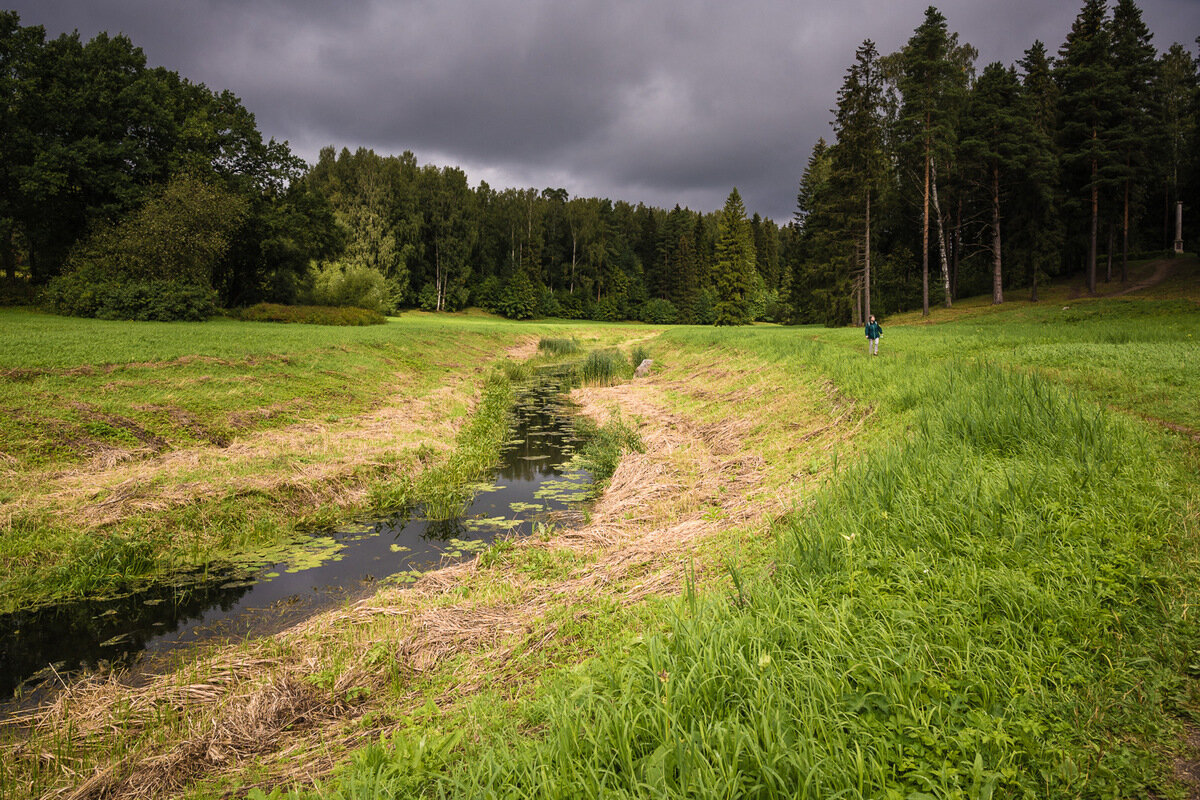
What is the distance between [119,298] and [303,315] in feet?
31.5

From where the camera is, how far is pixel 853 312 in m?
42.0

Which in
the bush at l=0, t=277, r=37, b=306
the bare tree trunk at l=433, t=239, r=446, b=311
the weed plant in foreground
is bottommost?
the weed plant in foreground

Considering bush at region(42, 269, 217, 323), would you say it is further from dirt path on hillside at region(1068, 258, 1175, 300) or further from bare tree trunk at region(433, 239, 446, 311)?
dirt path on hillside at region(1068, 258, 1175, 300)

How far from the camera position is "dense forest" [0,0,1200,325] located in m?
31.1

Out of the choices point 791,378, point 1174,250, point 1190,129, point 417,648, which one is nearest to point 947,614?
point 417,648

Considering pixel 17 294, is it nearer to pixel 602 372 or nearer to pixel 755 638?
pixel 602 372

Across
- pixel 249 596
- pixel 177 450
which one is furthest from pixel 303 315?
pixel 249 596

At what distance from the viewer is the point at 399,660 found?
454cm

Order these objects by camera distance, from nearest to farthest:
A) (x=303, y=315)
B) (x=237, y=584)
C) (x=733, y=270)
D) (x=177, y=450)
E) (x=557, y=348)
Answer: (x=237, y=584)
(x=177, y=450)
(x=557, y=348)
(x=303, y=315)
(x=733, y=270)

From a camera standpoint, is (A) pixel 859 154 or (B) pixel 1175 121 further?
(B) pixel 1175 121

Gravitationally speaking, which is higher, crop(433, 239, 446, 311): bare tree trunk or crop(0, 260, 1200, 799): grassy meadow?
crop(433, 239, 446, 311): bare tree trunk

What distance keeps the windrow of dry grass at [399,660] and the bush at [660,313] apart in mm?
71418

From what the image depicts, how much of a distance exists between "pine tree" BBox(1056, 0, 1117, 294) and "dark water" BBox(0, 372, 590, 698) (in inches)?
1739

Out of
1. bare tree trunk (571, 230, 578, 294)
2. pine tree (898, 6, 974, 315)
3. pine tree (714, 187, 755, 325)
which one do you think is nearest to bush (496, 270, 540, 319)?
bare tree trunk (571, 230, 578, 294)
